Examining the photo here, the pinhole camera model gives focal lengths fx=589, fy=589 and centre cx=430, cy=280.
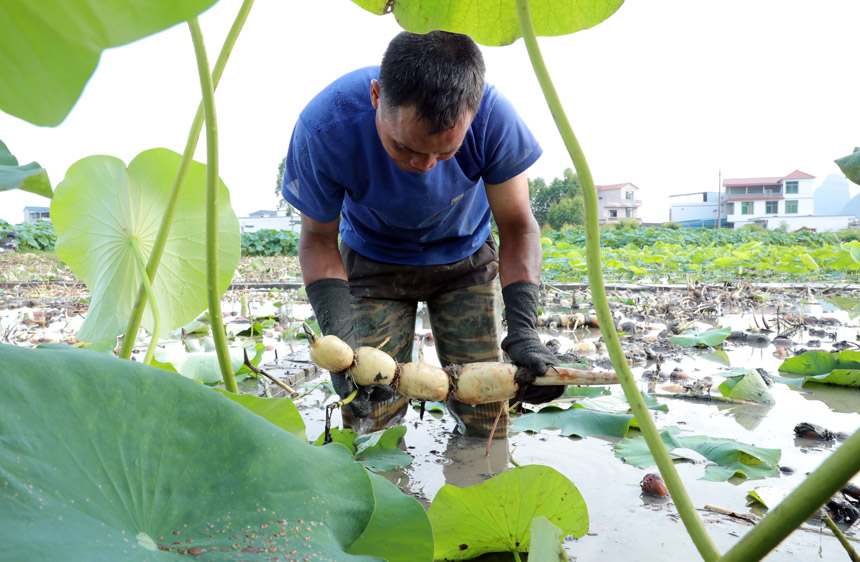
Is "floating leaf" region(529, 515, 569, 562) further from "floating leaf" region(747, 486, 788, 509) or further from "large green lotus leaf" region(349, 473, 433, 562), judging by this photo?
"floating leaf" region(747, 486, 788, 509)

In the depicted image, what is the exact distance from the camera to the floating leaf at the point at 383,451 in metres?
1.90

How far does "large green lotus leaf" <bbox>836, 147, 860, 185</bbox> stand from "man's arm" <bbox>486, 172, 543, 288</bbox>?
1.52 meters

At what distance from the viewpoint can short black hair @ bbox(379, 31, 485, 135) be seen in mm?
1725

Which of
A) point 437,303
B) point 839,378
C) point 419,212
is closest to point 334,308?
point 419,212

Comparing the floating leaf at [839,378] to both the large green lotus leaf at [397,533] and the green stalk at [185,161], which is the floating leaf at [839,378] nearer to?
the large green lotus leaf at [397,533]

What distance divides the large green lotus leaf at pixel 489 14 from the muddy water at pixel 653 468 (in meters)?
0.90

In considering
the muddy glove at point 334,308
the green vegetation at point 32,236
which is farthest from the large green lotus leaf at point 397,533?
the green vegetation at point 32,236

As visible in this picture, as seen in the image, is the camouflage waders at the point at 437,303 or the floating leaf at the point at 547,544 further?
the camouflage waders at the point at 437,303

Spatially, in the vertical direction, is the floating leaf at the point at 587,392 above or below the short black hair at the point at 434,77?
below

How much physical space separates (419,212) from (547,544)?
6.03 feet

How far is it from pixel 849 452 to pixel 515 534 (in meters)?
0.88

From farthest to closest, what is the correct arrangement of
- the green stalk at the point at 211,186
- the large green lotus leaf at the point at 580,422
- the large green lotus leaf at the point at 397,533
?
the large green lotus leaf at the point at 580,422 < the large green lotus leaf at the point at 397,533 < the green stalk at the point at 211,186

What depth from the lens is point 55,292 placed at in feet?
21.8

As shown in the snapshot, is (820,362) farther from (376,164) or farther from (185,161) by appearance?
(185,161)
